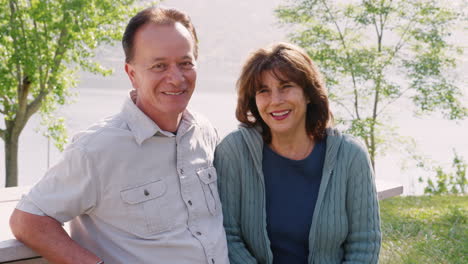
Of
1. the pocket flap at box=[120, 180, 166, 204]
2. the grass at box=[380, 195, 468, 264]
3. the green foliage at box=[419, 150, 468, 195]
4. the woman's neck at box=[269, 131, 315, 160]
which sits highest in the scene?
the woman's neck at box=[269, 131, 315, 160]

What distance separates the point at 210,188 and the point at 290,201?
432 mm

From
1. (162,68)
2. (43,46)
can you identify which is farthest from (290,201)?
(43,46)

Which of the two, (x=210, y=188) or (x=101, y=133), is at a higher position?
(x=101, y=133)

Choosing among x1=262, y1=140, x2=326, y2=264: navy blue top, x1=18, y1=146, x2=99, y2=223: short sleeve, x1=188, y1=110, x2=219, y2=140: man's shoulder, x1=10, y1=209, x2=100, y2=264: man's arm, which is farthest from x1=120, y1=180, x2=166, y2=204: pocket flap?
x1=262, y1=140, x2=326, y2=264: navy blue top

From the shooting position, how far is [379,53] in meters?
12.5

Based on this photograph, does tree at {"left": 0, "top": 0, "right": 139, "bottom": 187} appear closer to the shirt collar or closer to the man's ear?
the man's ear

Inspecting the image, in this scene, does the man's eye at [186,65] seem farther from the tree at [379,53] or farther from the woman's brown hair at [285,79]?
the tree at [379,53]

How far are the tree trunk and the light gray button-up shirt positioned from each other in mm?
10375

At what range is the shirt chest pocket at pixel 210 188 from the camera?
7.20 feet

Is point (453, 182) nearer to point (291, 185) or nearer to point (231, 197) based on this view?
point (291, 185)

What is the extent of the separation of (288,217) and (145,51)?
1.03 metres

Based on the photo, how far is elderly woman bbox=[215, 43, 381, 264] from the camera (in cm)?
238

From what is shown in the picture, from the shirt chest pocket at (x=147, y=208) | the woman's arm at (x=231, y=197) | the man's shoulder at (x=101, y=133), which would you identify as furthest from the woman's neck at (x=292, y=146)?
the man's shoulder at (x=101, y=133)

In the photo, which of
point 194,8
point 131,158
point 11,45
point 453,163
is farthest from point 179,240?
point 194,8
